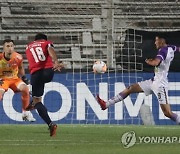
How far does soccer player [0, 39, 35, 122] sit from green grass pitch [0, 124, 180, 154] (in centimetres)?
100

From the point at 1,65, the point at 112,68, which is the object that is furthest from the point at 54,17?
the point at 1,65

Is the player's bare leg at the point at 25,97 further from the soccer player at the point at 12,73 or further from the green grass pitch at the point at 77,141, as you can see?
the green grass pitch at the point at 77,141

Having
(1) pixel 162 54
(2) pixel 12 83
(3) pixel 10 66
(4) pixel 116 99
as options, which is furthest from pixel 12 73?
(1) pixel 162 54

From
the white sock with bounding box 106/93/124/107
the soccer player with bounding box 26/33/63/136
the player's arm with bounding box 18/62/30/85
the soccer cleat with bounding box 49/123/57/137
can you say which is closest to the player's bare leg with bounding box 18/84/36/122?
the player's arm with bounding box 18/62/30/85

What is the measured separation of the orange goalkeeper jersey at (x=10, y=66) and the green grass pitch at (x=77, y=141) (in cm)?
141

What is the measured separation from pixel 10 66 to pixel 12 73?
164 mm

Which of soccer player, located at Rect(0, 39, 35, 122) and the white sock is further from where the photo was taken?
soccer player, located at Rect(0, 39, 35, 122)

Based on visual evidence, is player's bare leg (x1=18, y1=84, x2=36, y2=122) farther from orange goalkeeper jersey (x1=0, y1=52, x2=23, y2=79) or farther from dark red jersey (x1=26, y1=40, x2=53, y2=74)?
dark red jersey (x1=26, y1=40, x2=53, y2=74)

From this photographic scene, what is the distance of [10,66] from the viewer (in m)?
15.3

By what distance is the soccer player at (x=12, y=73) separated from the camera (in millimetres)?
15117

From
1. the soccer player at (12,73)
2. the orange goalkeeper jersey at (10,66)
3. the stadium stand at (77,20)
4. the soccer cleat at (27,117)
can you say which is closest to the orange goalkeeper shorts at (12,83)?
the soccer player at (12,73)

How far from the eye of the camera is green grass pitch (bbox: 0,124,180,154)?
10.1 metres

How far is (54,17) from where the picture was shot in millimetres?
22062

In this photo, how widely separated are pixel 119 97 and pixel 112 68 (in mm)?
3433
